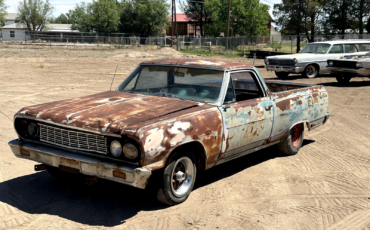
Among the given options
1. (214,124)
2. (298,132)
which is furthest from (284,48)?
(214,124)

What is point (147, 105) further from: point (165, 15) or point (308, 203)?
point (165, 15)

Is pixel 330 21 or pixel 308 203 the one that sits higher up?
pixel 330 21

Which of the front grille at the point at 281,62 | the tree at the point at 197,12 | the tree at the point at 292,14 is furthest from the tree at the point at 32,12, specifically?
the front grille at the point at 281,62

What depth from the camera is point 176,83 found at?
5.77 meters

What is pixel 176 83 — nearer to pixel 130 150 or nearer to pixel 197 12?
pixel 130 150

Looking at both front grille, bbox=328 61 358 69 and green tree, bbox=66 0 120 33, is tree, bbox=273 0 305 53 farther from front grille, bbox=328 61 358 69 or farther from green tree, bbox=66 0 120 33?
green tree, bbox=66 0 120 33

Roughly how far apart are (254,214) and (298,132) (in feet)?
9.57

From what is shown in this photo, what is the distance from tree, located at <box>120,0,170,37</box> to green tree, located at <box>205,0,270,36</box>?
26.5 feet

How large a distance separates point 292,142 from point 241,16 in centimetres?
6337

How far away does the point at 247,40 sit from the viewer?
39562mm

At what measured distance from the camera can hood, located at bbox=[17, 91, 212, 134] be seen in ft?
14.4

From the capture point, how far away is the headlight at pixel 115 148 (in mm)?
4285

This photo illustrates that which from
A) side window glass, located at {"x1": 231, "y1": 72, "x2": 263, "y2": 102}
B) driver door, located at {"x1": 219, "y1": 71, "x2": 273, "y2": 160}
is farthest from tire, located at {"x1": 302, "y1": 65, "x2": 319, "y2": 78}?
driver door, located at {"x1": 219, "y1": 71, "x2": 273, "y2": 160}

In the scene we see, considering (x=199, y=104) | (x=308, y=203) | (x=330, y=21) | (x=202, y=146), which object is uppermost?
(x=330, y=21)
